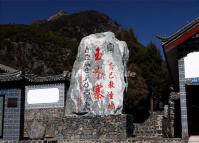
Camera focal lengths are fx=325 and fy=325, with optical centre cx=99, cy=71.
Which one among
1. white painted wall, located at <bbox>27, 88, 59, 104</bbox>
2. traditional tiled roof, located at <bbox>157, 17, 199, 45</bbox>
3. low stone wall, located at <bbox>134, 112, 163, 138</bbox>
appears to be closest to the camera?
traditional tiled roof, located at <bbox>157, 17, 199, 45</bbox>

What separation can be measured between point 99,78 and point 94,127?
7.92 feet

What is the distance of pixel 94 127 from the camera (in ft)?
49.2

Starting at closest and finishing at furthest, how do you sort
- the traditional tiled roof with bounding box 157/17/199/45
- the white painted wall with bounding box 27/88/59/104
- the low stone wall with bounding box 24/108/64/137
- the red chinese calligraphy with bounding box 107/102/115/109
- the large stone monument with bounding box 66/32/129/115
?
the traditional tiled roof with bounding box 157/17/199/45 < the red chinese calligraphy with bounding box 107/102/115/109 < the large stone monument with bounding box 66/32/129/115 < the low stone wall with bounding box 24/108/64/137 < the white painted wall with bounding box 27/88/59/104

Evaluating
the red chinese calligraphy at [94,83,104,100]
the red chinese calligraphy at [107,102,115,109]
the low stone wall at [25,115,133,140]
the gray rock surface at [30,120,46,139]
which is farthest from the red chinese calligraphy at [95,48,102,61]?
the gray rock surface at [30,120,46,139]

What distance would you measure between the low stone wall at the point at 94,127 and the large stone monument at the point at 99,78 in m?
0.50

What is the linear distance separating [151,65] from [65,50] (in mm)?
24558

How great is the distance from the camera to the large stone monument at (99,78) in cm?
1544

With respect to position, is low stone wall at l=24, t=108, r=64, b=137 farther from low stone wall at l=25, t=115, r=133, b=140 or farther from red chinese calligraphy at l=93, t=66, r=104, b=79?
red chinese calligraphy at l=93, t=66, r=104, b=79

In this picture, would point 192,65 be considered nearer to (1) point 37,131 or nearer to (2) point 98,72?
(2) point 98,72

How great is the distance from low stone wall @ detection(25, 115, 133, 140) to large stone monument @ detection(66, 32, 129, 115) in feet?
1.65

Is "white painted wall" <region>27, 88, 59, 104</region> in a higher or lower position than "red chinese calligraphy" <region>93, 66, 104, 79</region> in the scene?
lower

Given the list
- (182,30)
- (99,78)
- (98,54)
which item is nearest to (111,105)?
(99,78)

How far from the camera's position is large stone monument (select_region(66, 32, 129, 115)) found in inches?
608

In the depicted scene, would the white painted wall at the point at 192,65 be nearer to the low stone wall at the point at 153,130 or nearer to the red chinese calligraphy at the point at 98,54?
the red chinese calligraphy at the point at 98,54
